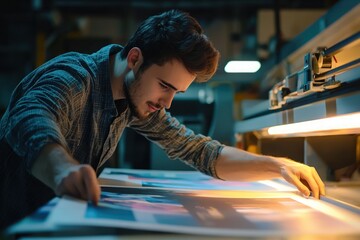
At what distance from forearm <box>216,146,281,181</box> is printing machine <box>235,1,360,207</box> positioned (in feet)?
0.43

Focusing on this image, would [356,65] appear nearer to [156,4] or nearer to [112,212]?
[112,212]

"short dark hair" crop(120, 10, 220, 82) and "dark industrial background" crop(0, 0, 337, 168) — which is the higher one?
"dark industrial background" crop(0, 0, 337, 168)

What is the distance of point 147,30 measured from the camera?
1388mm

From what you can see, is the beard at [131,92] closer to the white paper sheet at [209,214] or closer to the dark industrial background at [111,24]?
the white paper sheet at [209,214]

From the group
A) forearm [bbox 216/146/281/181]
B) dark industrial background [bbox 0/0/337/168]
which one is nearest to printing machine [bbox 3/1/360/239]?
forearm [bbox 216/146/281/181]

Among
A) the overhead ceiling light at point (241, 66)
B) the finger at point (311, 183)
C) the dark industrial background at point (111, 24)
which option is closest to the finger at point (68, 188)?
the finger at point (311, 183)

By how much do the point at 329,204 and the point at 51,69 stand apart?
83 centimetres

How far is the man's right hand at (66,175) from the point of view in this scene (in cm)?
83

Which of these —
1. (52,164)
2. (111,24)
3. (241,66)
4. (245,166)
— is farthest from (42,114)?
(111,24)

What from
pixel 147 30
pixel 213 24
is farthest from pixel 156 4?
pixel 147 30

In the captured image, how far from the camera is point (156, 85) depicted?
1339 mm

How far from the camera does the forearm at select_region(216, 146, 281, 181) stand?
1402mm

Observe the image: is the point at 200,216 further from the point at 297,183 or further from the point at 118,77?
the point at 118,77

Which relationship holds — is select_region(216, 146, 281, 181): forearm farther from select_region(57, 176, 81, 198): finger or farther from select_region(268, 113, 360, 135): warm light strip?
select_region(57, 176, 81, 198): finger
